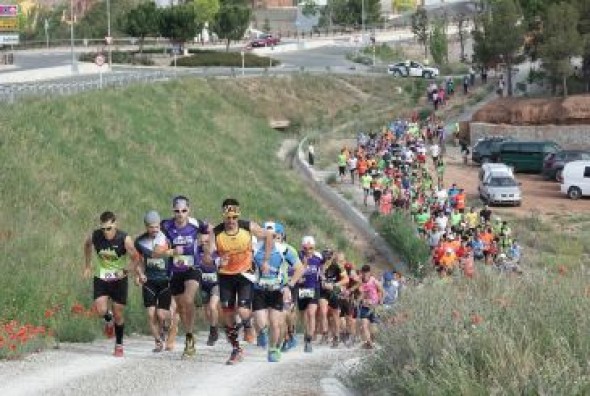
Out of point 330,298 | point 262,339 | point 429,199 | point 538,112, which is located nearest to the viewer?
point 262,339

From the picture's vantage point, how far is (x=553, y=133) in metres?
54.1

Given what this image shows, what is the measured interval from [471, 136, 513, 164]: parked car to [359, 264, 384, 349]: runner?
109 feet

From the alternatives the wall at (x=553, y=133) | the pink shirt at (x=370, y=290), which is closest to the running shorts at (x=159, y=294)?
the pink shirt at (x=370, y=290)

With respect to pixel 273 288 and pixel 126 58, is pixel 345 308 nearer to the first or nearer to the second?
pixel 273 288

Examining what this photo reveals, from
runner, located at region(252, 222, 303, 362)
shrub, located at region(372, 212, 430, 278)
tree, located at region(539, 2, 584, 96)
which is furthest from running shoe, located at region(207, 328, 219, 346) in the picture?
tree, located at region(539, 2, 584, 96)

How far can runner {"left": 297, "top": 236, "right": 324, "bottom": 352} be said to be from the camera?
1457cm

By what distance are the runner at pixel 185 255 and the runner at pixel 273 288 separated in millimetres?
695

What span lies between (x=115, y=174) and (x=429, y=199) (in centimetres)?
934

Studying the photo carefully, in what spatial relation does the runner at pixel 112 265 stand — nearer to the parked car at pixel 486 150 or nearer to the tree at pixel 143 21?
the parked car at pixel 486 150

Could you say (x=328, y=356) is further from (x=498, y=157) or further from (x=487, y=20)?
(x=487, y=20)

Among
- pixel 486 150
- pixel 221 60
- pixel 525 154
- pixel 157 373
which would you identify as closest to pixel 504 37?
pixel 486 150

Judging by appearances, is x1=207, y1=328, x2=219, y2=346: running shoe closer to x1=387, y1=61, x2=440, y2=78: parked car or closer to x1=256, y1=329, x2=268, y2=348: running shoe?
x1=256, y1=329, x2=268, y2=348: running shoe

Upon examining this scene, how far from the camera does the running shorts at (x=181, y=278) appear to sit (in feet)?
A: 42.2

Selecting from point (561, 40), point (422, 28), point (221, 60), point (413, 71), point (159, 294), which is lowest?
point (159, 294)
